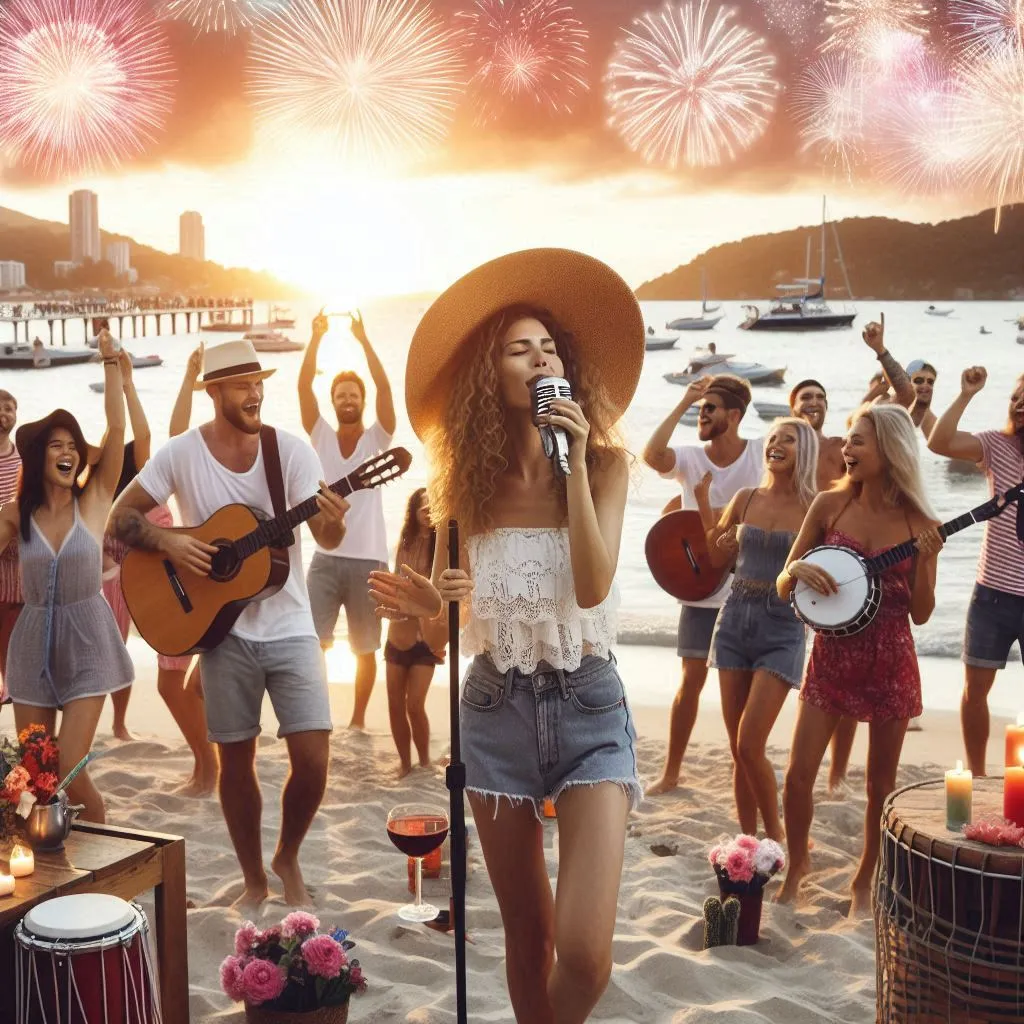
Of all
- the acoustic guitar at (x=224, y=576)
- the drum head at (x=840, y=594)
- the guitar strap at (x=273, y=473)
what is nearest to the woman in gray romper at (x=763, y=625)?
the drum head at (x=840, y=594)

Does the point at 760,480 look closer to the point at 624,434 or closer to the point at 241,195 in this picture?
the point at 624,434

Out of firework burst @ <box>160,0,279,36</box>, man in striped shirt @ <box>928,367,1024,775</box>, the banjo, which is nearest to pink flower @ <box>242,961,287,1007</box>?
the banjo

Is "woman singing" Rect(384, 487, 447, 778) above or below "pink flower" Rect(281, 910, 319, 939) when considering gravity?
above

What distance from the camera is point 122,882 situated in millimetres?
2812

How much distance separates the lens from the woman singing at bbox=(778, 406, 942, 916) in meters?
3.73

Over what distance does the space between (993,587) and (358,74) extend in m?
12.4

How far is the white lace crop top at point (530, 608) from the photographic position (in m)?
2.42

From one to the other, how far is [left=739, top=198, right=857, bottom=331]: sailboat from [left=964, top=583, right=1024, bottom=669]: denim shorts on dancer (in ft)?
61.1

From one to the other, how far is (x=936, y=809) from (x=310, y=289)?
55.5ft

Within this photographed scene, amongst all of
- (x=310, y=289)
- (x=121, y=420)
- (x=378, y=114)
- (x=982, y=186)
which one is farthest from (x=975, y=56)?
(x=121, y=420)

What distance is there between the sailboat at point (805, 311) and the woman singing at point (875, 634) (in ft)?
64.1

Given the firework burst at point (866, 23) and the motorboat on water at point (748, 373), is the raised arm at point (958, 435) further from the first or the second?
the motorboat on water at point (748, 373)

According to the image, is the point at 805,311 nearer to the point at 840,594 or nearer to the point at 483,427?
the point at 840,594

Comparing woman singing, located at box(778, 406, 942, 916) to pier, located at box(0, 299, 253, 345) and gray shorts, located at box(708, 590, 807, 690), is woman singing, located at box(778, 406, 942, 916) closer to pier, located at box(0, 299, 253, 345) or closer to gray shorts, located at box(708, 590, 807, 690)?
gray shorts, located at box(708, 590, 807, 690)
